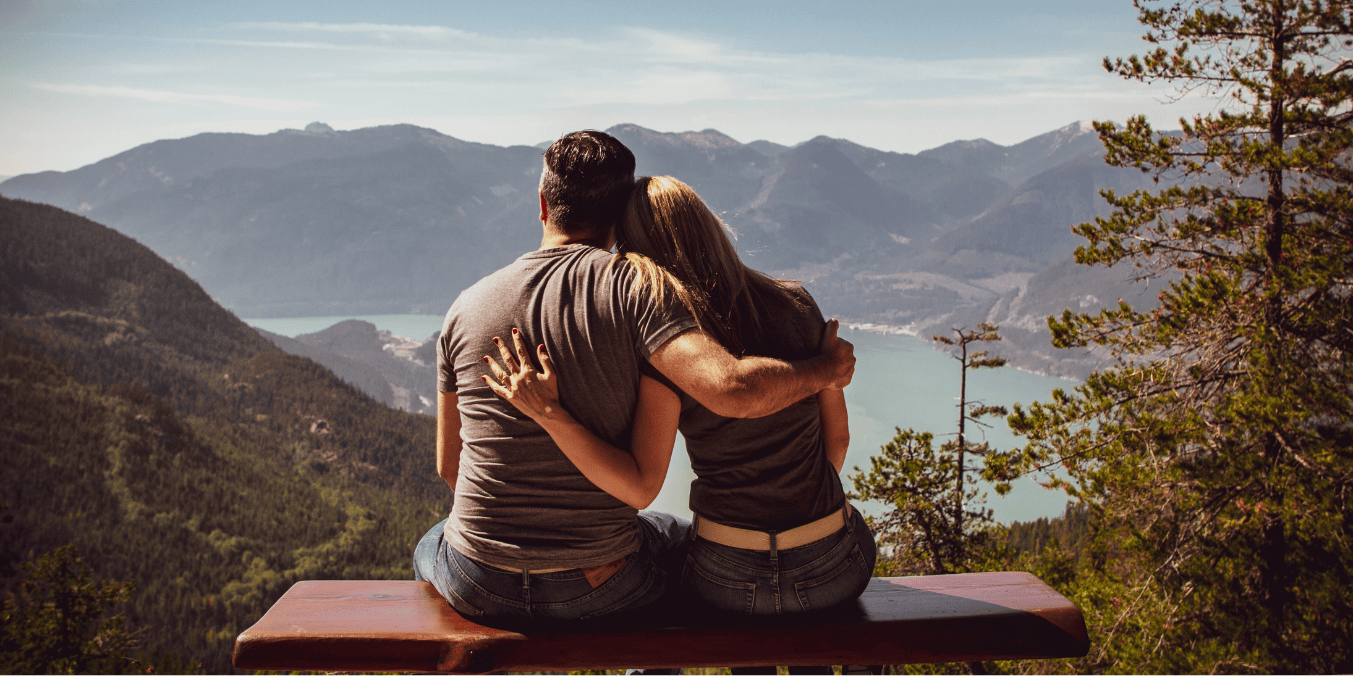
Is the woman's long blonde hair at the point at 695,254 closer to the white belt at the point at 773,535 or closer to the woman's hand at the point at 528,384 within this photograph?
the woman's hand at the point at 528,384

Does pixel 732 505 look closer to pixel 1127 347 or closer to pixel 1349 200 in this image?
pixel 1127 347

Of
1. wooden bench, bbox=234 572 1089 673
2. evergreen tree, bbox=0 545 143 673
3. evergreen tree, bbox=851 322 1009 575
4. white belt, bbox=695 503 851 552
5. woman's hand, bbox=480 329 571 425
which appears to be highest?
woman's hand, bbox=480 329 571 425

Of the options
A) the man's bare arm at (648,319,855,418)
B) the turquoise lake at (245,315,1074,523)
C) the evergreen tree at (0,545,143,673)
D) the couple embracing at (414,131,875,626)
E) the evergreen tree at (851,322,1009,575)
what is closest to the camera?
the man's bare arm at (648,319,855,418)

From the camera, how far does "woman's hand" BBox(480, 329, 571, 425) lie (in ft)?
6.60

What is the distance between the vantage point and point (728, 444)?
224 centimetres

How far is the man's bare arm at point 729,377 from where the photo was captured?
1.95 metres

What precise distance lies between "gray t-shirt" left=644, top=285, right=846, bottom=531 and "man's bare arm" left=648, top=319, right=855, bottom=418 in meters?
0.14

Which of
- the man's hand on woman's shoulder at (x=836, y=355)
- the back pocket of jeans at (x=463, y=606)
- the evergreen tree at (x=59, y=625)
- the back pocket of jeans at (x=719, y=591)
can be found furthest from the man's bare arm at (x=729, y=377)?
the evergreen tree at (x=59, y=625)

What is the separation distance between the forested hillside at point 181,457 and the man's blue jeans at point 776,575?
55.1 m

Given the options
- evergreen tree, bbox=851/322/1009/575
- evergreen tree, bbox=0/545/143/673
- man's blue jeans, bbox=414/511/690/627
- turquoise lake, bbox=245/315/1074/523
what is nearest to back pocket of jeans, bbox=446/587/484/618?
man's blue jeans, bbox=414/511/690/627

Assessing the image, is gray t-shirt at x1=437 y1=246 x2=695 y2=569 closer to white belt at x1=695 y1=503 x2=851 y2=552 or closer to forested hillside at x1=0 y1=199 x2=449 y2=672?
white belt at x1=695 y1=503 x2=851 y2=552

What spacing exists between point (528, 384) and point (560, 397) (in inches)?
5.7

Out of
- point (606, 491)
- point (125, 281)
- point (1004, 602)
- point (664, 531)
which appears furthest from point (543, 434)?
point (125, 281)

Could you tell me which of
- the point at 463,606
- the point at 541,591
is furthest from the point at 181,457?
the point at 541,591
